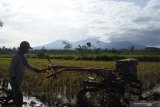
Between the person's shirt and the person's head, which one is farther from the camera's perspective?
the person's head

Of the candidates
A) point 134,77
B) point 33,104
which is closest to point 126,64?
point 134,77

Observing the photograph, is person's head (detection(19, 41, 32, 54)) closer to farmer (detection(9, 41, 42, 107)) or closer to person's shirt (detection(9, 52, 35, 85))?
farmer (detection(9, 41, 42, 107))

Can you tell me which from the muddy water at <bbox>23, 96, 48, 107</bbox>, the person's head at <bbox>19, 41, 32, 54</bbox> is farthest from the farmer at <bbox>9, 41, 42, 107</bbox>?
the muddy water at <bbox>23, 96, 48, 107</bbox>

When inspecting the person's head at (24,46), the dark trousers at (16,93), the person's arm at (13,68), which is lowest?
the dark trousers at (16,93)

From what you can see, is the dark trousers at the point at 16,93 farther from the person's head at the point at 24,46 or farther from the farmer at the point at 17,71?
the person's head at the point at 24,46

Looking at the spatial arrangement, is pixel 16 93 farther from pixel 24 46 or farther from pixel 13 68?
pixel 24 46

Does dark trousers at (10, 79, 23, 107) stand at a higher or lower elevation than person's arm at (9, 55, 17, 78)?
lower

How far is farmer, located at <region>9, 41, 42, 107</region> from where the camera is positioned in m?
8.03

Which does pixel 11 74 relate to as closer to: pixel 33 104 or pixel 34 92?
pixel 33 104

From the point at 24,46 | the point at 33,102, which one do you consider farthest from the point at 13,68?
the point at 33,102

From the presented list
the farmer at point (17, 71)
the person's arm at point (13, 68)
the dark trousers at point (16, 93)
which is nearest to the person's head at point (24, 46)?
the farmer at point (17, 71)

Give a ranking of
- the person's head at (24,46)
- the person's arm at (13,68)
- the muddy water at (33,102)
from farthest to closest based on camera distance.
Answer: the muddy water at (33,102)
the person's head at (24,46)
the person's arm at (13,68)

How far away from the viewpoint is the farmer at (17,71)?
26.3 feet

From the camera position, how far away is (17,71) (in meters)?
8.20
